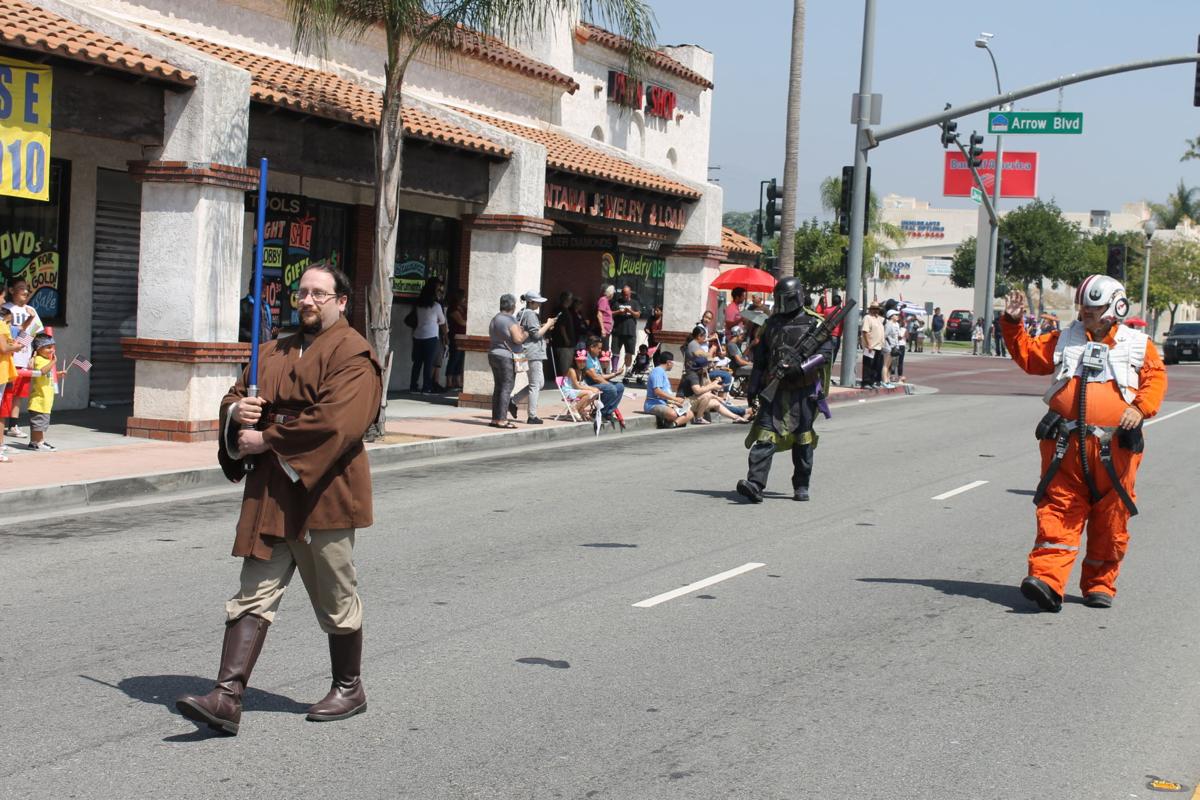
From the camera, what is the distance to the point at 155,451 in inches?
573

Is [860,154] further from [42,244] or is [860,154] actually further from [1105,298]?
[1105,298]

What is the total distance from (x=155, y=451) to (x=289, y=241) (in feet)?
22.2

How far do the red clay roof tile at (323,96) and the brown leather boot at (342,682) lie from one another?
11.6 meters

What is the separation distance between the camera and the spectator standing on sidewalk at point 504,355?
18.5 meters

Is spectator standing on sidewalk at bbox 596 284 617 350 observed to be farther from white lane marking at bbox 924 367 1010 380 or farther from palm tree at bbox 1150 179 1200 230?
palm tree at bbox 1150 179 1200 230

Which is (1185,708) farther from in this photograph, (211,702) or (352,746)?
(211,702)

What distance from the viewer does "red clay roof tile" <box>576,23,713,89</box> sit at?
27391 mm

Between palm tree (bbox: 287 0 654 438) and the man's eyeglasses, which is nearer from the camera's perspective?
the man's eyeglasses

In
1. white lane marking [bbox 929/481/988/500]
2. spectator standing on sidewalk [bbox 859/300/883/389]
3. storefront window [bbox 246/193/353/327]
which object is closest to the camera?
white lane marking [bbox 929/481/988/500]

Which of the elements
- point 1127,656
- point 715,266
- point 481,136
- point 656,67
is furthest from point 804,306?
point 656,67

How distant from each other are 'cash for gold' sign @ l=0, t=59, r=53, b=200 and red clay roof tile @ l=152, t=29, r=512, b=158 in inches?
100

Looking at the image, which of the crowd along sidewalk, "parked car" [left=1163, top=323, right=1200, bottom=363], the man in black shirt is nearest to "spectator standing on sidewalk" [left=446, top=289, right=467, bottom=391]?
the crowd along sidewalk

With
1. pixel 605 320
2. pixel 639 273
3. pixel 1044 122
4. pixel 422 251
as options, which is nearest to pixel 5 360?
pixel 422 251

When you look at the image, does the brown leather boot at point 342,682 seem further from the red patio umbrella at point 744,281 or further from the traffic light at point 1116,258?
the traffic light at point 1116,258
